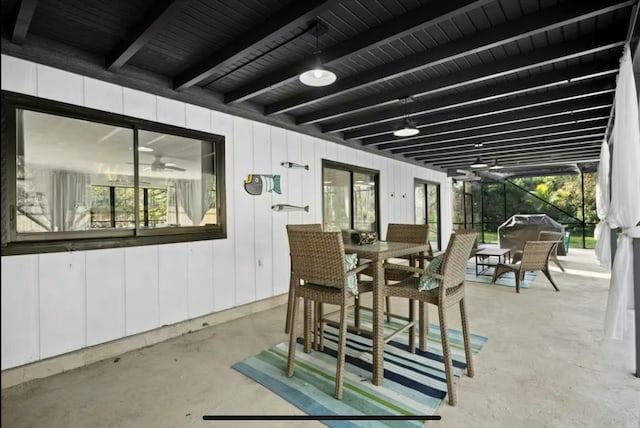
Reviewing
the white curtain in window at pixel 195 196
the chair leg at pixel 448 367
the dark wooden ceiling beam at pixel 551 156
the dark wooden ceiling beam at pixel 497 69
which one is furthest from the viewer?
the dark wooden ceiling beam at pixel 551 156

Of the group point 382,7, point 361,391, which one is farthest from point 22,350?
point 382,7

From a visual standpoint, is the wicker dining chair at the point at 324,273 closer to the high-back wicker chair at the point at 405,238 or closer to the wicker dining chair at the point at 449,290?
the wicker dining chair at the point at 449,290

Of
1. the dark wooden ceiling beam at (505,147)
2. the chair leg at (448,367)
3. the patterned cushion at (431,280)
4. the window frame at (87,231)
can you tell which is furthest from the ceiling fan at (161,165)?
the dark wooden ceiling beam at (505,147)

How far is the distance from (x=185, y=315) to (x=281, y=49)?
106 inches

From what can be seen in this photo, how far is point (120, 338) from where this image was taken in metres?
3.10

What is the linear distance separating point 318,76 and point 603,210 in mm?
6214

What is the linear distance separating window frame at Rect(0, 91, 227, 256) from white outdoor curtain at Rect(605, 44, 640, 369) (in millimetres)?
3600

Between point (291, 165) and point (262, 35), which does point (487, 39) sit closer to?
point (262, 35)

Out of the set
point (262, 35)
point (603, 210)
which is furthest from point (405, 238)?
point (603, 210)

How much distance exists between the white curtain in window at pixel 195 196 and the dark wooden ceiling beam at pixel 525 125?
3.49 meters

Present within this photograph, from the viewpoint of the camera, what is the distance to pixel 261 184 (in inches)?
172

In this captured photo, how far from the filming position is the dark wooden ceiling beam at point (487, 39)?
229 centimetres

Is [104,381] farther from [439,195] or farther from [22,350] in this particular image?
[439,195]

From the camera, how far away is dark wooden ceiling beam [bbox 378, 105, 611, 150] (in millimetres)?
4672
